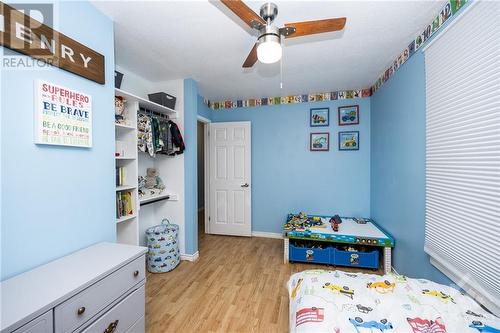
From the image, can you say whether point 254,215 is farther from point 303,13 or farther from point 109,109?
point 303,13

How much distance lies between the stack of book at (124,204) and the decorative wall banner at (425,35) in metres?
3.18

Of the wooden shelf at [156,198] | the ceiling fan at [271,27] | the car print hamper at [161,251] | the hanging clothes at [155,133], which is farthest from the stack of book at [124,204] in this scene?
the ceiling fan at [271,27]

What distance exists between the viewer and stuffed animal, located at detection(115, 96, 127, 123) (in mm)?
2096

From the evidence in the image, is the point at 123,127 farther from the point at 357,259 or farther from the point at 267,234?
the point at 357,259

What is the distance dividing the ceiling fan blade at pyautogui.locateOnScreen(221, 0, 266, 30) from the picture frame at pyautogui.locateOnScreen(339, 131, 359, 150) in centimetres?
262

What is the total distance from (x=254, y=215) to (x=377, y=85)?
2.84 m

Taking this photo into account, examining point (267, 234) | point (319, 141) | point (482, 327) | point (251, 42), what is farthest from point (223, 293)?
point (319, 141)

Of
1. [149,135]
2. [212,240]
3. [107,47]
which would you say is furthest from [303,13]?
[212,240]

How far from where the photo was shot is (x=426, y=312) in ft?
3.66

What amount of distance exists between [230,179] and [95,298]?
2.84 meters

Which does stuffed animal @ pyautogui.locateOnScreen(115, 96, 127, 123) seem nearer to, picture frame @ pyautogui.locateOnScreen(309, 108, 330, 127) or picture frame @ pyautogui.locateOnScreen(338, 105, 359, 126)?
picture frame @ pyautogui.locateOnScreen(309, 108, 330, 127)

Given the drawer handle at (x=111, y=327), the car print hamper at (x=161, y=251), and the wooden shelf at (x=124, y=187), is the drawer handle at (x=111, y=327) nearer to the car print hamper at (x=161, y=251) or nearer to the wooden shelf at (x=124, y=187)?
the wooden shelf at (x=124, y=187)

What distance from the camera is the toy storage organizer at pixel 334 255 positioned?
2.62 meters

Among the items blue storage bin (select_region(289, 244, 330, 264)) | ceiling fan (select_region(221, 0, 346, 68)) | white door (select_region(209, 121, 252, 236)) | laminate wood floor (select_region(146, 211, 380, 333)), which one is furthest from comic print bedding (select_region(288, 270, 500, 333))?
white door (select_region(209, 121, 252, 236))
